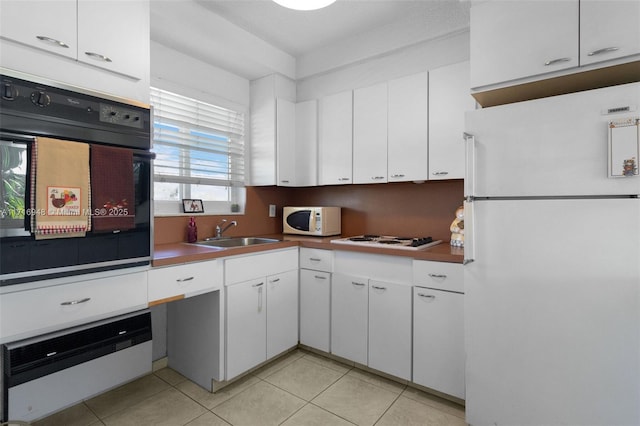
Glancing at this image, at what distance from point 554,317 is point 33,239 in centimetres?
226

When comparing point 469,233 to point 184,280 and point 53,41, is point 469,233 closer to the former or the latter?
point 184,280

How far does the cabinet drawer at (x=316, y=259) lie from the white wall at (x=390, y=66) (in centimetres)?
138

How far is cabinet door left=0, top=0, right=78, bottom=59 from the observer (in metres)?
1.35

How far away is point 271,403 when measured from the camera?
2012 millimetres

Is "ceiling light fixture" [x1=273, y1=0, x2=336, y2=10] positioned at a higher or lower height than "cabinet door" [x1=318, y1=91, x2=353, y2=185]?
higher

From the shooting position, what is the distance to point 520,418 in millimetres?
1596

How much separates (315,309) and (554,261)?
1.60 meters

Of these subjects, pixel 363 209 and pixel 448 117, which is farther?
pixel 363 209

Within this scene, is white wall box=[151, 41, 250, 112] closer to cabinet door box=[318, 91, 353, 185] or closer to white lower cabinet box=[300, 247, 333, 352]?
cabinet door box=[318, 91, 353, 185]

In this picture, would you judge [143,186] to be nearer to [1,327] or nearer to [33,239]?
[33,239]

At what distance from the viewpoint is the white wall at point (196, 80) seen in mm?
2418

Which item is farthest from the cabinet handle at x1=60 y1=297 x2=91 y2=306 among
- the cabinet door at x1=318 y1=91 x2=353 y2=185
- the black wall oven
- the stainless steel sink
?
the cabinet door at x1=318 y1=91 x2=353 y2=185

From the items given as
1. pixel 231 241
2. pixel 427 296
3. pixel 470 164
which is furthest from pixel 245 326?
pixel 470 164

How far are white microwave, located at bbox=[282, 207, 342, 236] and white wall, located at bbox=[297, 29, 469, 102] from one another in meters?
1.01
